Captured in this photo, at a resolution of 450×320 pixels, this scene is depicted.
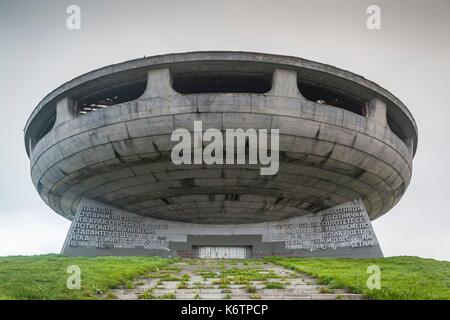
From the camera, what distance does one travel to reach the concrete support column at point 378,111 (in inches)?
760

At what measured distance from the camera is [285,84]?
17.7 meters

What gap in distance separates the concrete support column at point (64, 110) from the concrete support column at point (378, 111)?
1317cm

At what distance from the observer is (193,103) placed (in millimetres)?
16969

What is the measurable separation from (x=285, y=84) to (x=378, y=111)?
4814mm

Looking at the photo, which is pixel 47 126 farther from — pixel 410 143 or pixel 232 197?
pixel 410 143

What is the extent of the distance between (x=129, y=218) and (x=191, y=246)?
3514mm

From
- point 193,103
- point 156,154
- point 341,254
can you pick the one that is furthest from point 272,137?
point 341,254

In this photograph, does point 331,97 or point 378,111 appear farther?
point 331,97

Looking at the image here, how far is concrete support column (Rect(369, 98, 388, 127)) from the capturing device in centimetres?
1931

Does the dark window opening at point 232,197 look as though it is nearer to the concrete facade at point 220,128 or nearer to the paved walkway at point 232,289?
the concrete facade at point 220,128

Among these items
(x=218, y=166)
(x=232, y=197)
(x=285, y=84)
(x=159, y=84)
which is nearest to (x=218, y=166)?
(x=218, y=166)

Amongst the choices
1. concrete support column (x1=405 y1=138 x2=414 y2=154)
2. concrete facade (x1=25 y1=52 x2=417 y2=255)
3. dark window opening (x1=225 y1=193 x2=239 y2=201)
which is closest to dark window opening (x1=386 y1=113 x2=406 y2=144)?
concrete facade (x1=25 y1=52 x2=417 y2=255)

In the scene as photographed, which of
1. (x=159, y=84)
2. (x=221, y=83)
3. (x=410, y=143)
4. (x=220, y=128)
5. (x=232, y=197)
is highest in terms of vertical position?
(x=221, y=83)

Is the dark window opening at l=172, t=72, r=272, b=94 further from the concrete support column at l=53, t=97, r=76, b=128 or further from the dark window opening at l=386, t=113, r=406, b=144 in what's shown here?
the dark window opening at l=386, t=113, r=406, b=144
